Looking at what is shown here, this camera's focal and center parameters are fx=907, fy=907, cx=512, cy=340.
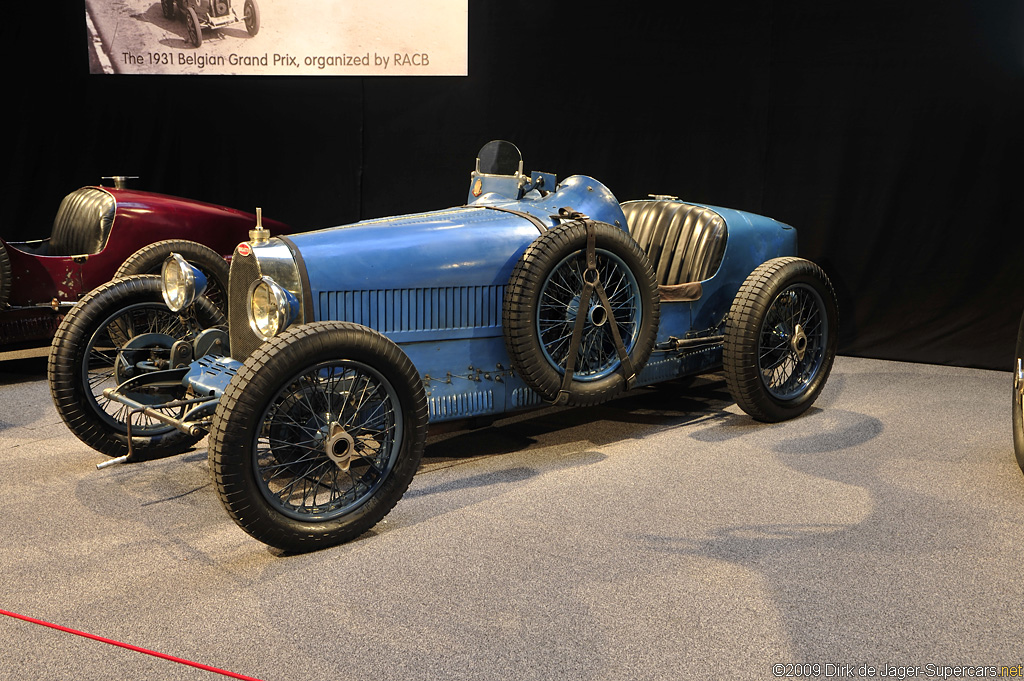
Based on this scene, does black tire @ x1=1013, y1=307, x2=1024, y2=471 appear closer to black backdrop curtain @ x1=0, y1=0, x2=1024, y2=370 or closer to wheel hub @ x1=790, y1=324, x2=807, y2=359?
wheel hub @ x1=790, y1=324, x2=807, y2=359

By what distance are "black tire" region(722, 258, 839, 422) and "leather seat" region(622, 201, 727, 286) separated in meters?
0.30

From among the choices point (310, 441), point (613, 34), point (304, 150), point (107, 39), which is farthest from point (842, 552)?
point (107, 39)

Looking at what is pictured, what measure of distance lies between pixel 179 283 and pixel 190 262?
1278 millimetres

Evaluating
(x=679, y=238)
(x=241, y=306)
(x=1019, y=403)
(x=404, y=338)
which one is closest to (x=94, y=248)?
(x=241, y=306)

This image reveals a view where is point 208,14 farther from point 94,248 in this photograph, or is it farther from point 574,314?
point 574,314

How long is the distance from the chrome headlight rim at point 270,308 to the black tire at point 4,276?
2.50m

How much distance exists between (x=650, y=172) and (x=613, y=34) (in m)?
1.05

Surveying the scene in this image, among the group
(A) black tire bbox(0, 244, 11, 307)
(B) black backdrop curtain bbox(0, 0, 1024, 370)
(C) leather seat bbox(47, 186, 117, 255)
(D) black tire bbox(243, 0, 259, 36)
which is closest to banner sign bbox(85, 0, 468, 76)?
(D) black tire bbox(243, 0, 259, 36)

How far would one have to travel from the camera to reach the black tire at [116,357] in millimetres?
3916

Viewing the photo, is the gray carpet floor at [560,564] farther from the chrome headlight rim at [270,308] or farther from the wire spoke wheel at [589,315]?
the chrome headlight rim at [270,308]

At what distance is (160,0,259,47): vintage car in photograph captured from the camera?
702 centimetres

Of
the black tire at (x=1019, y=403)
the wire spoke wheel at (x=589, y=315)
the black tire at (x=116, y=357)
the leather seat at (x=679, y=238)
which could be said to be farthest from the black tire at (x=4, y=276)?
the black tire at (x=1019, y=403)

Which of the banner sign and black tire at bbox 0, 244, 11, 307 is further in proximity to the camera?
the banner sign

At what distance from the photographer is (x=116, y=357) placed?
3969 mm
